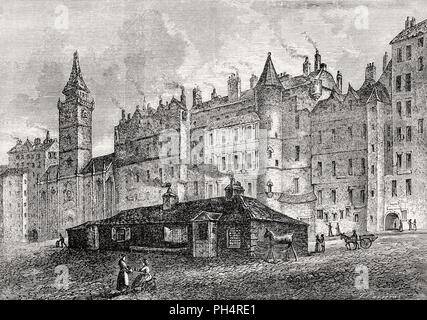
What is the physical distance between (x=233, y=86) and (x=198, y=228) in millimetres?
2742

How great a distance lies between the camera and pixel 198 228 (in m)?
12.2

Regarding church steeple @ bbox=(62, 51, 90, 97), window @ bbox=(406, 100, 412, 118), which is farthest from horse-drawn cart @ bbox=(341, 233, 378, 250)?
church steeple @ bbox=(62, 51, 90, 97)

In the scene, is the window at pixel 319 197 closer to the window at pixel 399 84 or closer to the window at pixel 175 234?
the window at pixel 399 84

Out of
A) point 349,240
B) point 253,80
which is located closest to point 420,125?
point 349,240

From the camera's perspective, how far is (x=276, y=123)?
1248 centimetres

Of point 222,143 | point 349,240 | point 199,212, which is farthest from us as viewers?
point 222,143

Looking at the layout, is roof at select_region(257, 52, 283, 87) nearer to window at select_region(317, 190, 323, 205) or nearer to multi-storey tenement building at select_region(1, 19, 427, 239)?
multi-storey tenement building at select_region(1, 19, 427, 239)

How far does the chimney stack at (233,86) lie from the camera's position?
12445mm

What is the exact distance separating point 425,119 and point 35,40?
7468mm

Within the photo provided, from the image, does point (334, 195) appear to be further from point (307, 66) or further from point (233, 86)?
point (233, 86)

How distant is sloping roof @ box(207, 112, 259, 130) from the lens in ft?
41.5

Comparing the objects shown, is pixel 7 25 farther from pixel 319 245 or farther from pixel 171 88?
pixel 319 245

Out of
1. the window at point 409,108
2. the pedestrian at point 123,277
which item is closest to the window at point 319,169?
the window at point 409,108

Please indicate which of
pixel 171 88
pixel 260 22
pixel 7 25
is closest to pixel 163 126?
pixel 171 88
